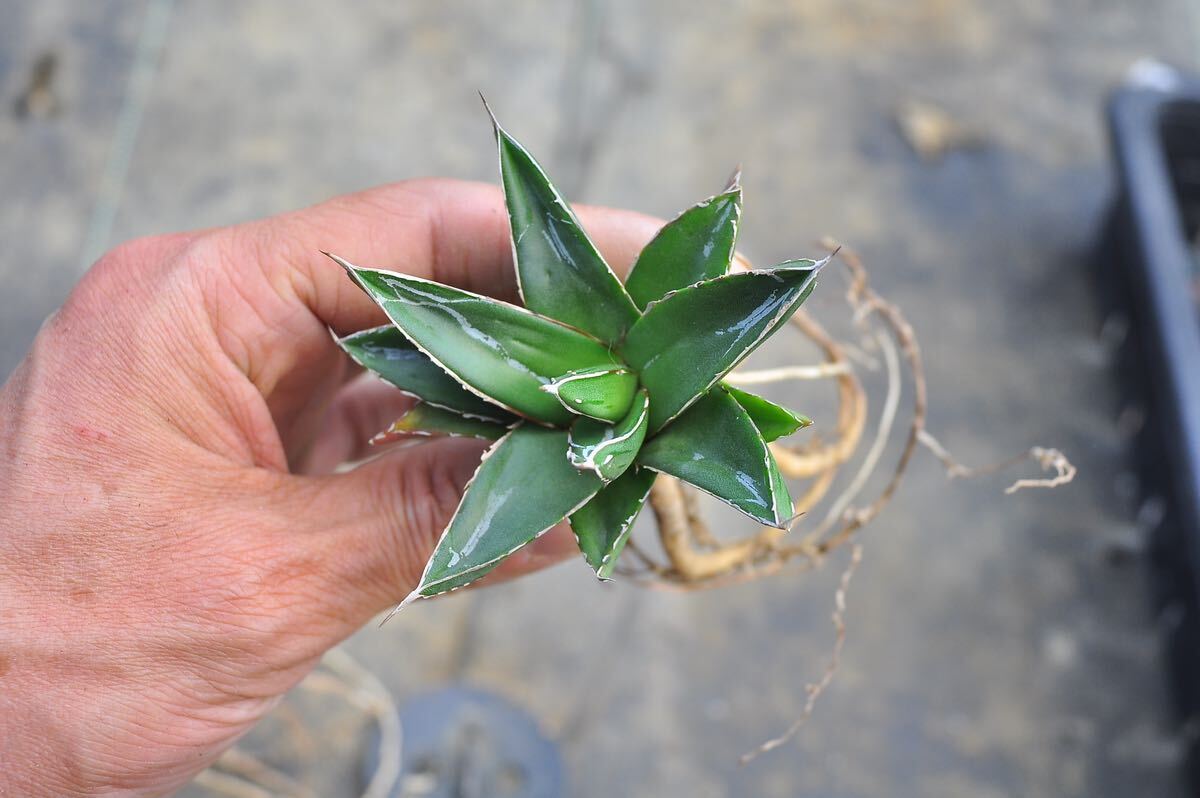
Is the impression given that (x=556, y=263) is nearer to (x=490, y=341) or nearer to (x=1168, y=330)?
(x=490, y=341)

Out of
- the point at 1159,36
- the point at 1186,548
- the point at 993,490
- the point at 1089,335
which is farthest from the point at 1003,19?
the point at 1186,548

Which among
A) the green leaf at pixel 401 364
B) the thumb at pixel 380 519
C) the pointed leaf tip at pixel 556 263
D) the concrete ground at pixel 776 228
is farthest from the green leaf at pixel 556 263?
the concrete ground at pixel 776 228

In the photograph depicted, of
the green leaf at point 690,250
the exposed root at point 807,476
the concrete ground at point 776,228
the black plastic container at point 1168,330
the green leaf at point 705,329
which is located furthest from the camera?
the concrete ground at point 776,228

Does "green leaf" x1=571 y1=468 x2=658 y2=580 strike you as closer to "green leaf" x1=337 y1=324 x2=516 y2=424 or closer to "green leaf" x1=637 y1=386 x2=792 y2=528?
"green leaf" x1=637 y1=386 x2=792 y2=528

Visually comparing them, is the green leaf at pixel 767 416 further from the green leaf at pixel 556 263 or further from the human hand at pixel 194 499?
the human hand at pixel 194 499

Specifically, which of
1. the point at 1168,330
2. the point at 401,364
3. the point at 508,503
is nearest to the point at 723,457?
the point at 508,503
